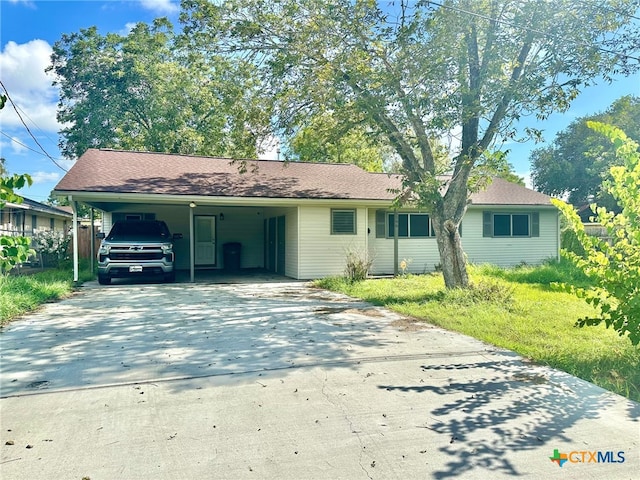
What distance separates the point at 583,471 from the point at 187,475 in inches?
99.8

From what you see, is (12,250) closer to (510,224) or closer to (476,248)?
(476,248)

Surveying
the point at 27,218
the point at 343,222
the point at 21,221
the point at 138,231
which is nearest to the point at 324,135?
the point at 343,222

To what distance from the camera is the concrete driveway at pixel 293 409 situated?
9.52 ft

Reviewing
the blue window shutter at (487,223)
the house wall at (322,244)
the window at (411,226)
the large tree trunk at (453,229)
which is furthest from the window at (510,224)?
the large tree trunk at (453,229)

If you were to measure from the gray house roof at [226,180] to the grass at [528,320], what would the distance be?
2.99m

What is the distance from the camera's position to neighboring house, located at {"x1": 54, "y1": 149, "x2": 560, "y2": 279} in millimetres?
13188

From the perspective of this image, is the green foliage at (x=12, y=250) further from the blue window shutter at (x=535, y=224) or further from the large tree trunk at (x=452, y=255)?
the blue window shutter at (x=535, y=224)

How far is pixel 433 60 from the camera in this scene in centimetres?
847

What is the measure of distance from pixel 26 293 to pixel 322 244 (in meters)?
8.19

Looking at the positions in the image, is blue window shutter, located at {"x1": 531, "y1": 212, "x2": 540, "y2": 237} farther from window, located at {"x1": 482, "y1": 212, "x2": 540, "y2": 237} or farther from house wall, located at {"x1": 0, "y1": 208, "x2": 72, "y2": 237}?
house wall, located at {"x1": 0, "y1": 208, "x2": 72, "y2": 237}

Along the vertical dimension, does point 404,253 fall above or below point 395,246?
below

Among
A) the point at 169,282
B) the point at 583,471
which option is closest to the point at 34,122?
the point at 169,282

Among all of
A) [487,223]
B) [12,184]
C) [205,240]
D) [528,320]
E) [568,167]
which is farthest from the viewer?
[568,167]

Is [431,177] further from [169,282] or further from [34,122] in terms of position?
[34,122]
